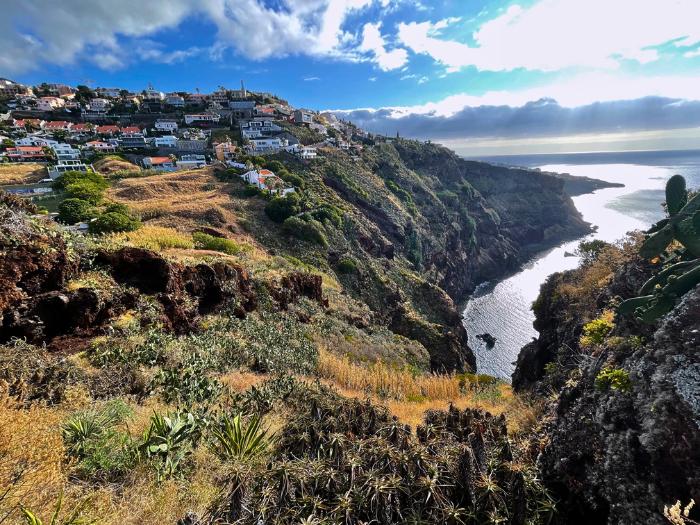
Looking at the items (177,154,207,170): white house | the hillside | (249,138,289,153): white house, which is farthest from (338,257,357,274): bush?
(249,138,289,153): white house

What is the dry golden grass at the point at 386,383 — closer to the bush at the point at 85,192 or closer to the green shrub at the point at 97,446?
the green shrub at the point at 97,446

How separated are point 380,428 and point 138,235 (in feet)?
64.1

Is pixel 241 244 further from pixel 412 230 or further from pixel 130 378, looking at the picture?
pixel 412 230

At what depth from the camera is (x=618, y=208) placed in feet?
344

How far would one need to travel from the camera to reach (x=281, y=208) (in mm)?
37219

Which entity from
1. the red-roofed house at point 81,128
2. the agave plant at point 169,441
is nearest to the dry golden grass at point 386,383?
the agave plant at point 169,441

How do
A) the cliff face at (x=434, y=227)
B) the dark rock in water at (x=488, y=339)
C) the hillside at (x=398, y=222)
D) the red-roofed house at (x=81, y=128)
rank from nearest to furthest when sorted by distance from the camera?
1. the hillside at (x=398, y=222)
2. the cliff face at (x=434, y=227)
3. the dark rock in water at (x=488, y=339)
4. the red-roofed house at (x=81, y=128)

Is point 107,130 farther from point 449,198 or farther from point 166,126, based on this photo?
point 449,198

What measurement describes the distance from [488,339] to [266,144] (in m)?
53.8

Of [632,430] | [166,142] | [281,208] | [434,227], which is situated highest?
[166,142]

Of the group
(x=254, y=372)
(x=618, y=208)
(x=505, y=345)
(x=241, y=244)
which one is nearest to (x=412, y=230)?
A: (x=505, y=345)

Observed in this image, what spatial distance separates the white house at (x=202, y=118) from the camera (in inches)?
3159

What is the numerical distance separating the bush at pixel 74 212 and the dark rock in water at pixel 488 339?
42517 millimetres

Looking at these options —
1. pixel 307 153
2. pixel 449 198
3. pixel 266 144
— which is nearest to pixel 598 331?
pixel 307 153
